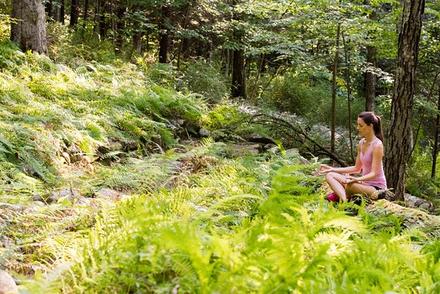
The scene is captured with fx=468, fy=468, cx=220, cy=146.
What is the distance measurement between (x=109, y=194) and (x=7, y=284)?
7.68 ft

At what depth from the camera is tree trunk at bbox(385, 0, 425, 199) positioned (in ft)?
20.4

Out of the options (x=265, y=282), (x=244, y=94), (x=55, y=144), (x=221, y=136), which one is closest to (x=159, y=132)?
(x=221, y=136)

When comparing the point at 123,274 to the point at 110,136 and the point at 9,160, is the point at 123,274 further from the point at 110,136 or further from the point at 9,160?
the point at 110,136

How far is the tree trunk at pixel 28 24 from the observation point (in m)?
8.83

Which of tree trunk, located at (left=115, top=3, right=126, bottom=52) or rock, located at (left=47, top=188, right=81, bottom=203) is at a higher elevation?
tree trunk, located at (left=115, top=3, right=126, bottom=52)

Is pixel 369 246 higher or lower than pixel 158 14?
lower

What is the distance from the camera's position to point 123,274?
2441 millimetres

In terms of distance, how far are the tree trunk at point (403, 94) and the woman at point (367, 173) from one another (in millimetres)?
617

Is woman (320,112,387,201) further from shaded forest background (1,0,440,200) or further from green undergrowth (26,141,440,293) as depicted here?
green undergrowth (26,141,440,293)

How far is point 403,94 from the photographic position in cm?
641

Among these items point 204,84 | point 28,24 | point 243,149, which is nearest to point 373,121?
point 243,149

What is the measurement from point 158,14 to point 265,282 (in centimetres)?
1502

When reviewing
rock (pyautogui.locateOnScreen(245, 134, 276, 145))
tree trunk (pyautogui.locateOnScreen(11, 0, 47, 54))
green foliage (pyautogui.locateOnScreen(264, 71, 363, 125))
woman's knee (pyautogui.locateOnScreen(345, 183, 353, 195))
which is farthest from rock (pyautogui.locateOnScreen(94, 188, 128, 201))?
green foliage (pyautogui.locateOnScreen(264, 71, 363, 125))

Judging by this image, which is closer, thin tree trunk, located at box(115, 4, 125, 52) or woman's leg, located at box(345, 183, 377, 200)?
woman's leg, located at box(345, 183, 377, 200)
